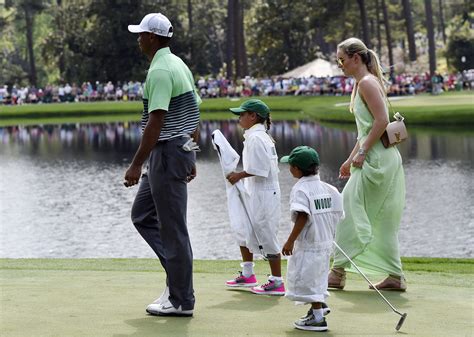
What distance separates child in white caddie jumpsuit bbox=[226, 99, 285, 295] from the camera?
8.96 meters

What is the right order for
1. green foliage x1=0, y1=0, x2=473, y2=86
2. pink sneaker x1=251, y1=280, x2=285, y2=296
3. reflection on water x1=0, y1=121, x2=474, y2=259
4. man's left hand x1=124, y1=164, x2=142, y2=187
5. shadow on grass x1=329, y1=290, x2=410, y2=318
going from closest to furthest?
man's left hand x1=124, y1=164, x2=142, y2=187, shadow on grass x1=329, y1=290, x2=410, y2=318, pink sneaker x1=251, y1=280, x2=285, y2=296, reflection on water x1=0, y1=121, x2=474, y2=259, green foliage x1=0, y1=0, x2=473, y2=86

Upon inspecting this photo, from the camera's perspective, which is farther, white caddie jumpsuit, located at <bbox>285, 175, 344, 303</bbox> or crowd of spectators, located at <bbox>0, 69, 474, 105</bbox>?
crowd of spectators, located at <bbox>0, 69, 474, 105</bbox>

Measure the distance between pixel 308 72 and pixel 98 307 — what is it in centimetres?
6349

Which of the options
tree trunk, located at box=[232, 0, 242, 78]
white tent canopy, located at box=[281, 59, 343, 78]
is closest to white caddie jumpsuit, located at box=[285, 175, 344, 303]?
white tent canopy, located at box=[281, 59, 343, 78]

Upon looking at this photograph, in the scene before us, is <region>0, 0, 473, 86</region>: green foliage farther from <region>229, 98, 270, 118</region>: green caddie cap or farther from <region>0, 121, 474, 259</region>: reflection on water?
<region>229, 98, 270, 118</region>: green caddie cap

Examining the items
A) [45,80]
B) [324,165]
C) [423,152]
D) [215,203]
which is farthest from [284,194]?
[45,80]

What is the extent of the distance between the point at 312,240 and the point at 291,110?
51.5 m

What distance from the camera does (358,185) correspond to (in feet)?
30.3

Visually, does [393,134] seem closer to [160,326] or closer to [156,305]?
[156,305]

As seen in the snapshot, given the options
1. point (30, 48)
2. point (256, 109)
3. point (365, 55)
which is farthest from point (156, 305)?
point (30, 48)

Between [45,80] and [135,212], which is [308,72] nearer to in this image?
[45,80]

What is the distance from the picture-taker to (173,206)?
7.55 m

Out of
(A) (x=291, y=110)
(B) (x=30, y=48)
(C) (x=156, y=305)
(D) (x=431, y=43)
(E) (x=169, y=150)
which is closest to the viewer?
(E) (x=169, y=150)

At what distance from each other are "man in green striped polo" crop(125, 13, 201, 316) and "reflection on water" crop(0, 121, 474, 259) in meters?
8.77
